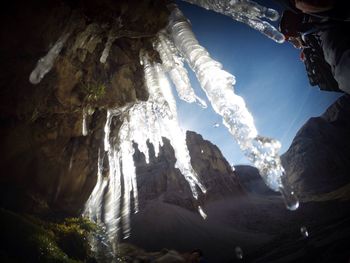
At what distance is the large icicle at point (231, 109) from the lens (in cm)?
410

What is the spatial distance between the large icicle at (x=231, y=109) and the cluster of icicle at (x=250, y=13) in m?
0.98

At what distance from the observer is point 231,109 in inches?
186

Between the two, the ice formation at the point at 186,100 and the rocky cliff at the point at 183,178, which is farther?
the rocky cliff at the point at 183,178

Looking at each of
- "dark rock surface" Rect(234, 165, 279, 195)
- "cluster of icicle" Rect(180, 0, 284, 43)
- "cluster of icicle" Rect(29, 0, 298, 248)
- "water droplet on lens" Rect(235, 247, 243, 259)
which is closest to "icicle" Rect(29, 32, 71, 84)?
"cluster of icicle" Rect(29, 0, 298, 248)

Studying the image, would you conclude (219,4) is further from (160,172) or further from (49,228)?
(160,172)

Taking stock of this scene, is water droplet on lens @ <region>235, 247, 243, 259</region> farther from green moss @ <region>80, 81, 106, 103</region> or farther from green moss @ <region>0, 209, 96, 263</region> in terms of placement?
green moss @ <region>80, 81, 106, 103</region>

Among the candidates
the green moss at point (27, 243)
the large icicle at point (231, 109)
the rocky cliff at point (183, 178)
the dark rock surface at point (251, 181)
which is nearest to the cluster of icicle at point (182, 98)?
the large icicle at point (231, 109)

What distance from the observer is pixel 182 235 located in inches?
1762

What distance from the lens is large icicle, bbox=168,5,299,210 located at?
4102mm

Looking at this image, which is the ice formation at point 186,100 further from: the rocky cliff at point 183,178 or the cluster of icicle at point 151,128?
the rocky cliff at point 183,178

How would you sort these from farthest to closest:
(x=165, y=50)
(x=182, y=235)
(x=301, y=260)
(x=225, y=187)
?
(x=225, y=187)
(x=182, y=235)
(x=301, y=260)
(x=165, y=50)

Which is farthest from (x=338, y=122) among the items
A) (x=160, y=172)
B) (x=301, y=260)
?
(x=301, y=260)

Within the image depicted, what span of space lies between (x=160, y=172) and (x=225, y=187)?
19.9 metres

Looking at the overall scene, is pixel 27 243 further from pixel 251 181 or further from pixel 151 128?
pixel 251 181
